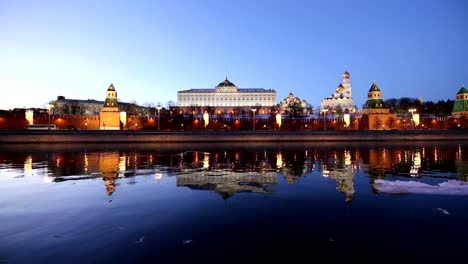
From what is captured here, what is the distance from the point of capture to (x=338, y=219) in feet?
24.6

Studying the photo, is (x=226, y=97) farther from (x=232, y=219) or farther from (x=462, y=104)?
(x=232, y=219)

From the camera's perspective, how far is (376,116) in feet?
248

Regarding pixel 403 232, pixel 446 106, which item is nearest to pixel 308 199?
pixel 403 232

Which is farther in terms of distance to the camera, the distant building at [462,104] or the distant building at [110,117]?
the distant building at [462,104]

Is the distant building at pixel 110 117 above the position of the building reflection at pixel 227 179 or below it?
above

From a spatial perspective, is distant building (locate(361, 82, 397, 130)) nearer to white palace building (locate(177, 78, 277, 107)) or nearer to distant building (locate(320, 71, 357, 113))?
white palace building (locate(177, 78, 277, 107))

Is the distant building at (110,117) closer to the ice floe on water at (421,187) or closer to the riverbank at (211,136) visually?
the riverbank at (211,136)

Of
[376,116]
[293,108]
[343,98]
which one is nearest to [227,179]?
[376,116]

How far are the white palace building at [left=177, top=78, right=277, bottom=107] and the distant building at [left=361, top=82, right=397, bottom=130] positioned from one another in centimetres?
6537

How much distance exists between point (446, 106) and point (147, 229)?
130m

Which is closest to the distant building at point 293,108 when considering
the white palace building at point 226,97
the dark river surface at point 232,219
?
the white palace building at point 226,97

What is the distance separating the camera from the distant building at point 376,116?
7412 centimetres

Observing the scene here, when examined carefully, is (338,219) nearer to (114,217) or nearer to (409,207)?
(409,207)

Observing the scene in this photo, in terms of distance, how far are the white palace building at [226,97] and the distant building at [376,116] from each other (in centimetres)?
6537
